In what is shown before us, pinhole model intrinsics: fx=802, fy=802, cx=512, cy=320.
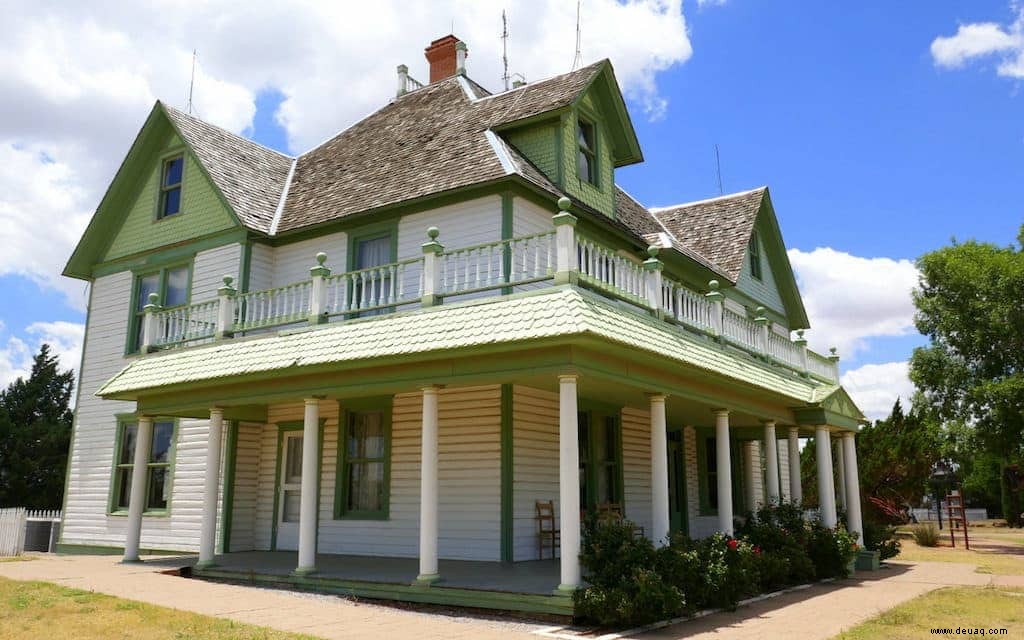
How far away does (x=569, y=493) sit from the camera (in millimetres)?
9586

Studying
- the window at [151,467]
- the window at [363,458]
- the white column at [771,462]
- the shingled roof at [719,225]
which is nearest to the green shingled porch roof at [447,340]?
the white column at [771,462]

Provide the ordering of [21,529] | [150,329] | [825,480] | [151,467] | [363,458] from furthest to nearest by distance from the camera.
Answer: [21,529], [151,467], [825,480], [150,329], [363,458]

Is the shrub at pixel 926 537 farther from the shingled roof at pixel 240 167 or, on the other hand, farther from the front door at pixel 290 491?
the shingled roof at pixel 240 167

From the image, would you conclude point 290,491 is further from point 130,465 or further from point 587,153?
point 587,153

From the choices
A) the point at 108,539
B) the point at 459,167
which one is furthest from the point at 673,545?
the point at 108,539

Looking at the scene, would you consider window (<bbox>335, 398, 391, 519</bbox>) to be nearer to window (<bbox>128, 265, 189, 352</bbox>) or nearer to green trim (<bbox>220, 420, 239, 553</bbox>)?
green trim (<bbox>220, 420, 239, 553</bbox>)

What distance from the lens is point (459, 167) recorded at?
50.1 feet

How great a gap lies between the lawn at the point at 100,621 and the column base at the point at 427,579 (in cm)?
244

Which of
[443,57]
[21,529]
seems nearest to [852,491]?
[443,57]

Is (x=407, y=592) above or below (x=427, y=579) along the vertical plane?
below

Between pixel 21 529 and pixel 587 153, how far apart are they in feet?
53.8

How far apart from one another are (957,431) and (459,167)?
24.2 metres

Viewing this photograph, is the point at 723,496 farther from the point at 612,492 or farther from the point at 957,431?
the point at 957,431

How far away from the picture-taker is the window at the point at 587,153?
55.7 feet
